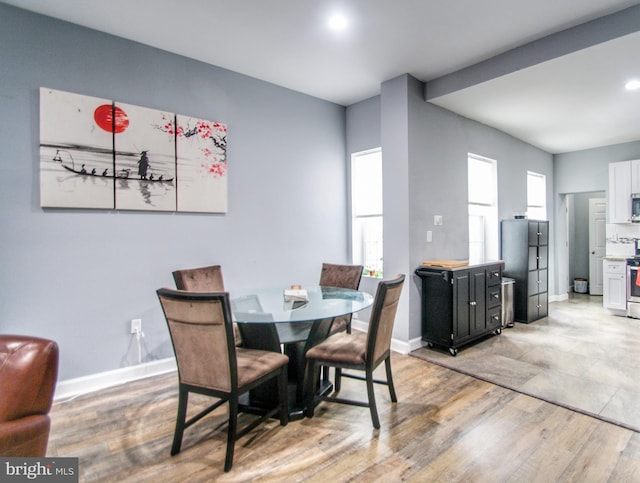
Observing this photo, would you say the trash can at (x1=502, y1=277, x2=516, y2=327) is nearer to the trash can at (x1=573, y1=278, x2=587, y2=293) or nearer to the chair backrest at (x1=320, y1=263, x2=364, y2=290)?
the chair backrest at (x1=320, y1=263, x2=364, y2=290)

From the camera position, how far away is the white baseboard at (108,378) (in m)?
2.63

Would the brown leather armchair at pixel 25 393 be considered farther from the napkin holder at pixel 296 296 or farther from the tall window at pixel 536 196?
the tall window at pixel 536 196

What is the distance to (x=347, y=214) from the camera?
456 centimetres

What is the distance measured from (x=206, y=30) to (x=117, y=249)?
1.97 m

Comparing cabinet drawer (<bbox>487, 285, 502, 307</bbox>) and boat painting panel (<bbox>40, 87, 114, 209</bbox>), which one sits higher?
boat painting panel (<bbox>40, 87, 114, 209</bbox>)

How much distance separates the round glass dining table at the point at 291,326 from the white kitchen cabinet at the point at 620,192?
527cm

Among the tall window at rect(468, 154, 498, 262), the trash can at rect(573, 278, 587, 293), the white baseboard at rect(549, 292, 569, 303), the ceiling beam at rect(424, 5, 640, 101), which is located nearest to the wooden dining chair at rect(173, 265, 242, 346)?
the ceiling beam at rect(424, 5, 640, 101)

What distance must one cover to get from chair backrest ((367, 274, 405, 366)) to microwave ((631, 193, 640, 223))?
17.4ft

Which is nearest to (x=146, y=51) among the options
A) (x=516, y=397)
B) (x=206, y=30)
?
(x=206, y=30)

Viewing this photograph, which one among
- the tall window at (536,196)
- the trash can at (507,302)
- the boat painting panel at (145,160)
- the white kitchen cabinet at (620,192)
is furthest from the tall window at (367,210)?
the white kitchen cabinet at (620,192)

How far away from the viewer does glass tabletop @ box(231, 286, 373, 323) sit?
82.7 inches

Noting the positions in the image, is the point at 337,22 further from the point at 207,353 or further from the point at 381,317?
Answer: the point at 207,353

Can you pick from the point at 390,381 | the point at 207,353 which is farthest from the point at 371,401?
the point at 207,353

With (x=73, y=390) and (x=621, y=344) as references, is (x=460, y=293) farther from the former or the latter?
(x=73, y=390)
